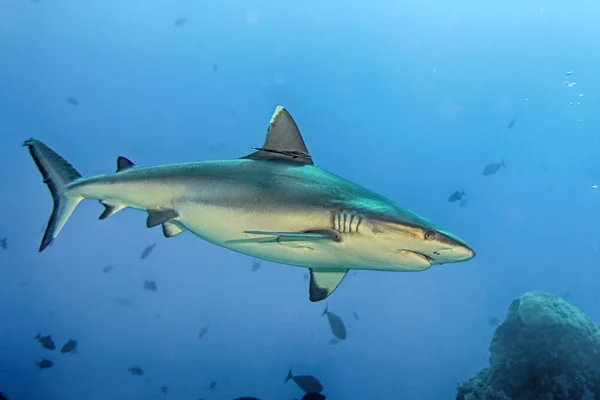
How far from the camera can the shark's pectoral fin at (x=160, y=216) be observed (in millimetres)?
3616

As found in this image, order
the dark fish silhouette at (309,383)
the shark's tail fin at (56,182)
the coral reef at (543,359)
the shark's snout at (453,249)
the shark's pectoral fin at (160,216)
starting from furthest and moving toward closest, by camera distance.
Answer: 1. the dark fish silhouette at (309,383)
2. the coral reef at (543,359)
3. the shark's tail fin at (56,182)
4. the shark's pectoral fin at (160,216)
5. the shark's snout at (453,249)

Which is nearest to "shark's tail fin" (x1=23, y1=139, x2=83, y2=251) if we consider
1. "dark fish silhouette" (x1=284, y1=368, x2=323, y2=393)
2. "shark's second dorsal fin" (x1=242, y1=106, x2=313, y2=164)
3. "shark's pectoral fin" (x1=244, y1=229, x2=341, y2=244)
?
"shark's second dorsal fin" (x1=242, y1=106, x2=313, y2=164)

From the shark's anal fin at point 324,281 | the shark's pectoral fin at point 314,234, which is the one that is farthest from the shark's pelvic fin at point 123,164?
the shark's anal fin at point 324,281

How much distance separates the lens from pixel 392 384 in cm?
3177

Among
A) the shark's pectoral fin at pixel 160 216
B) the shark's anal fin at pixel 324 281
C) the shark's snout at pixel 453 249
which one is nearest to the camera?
the shark's snout at pixel 453 249

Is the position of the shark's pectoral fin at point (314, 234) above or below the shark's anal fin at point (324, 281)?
above

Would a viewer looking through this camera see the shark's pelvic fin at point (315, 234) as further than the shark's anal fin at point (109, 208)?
No

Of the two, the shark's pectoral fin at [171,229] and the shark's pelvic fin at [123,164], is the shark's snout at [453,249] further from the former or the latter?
the shark's pelvic fin at [123,164]

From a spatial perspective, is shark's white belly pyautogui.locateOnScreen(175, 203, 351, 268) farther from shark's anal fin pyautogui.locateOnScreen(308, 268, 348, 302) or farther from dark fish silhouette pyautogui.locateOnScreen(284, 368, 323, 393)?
dark fish silhouette pyautogui.locateOnScreen(284, 368, 323, 393)

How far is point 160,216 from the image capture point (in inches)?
143

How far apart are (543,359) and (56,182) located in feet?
31.8

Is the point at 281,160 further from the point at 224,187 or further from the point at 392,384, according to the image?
the point at 392,384

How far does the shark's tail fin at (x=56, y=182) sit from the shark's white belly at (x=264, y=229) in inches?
52.1

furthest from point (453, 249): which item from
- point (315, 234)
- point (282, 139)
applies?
point (282, 139)
